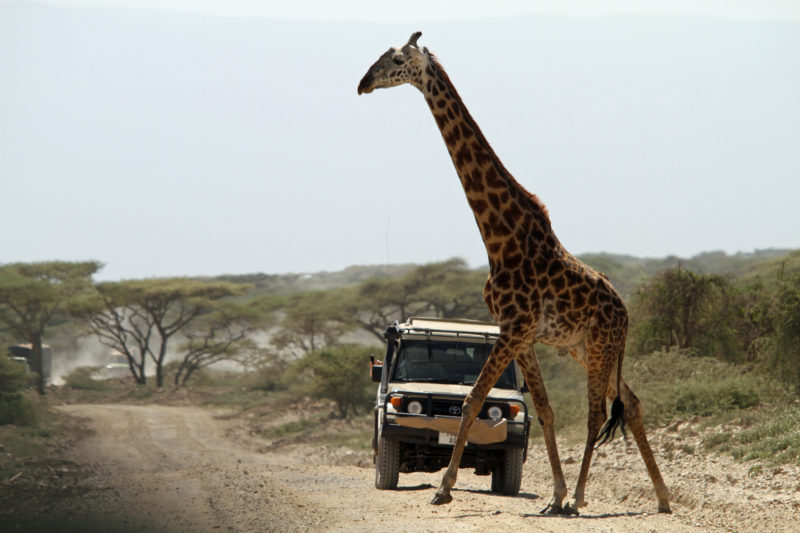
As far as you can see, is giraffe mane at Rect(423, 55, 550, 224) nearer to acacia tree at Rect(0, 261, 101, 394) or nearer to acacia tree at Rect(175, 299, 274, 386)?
acacia tree at Rect(0, 261, 101, 394)

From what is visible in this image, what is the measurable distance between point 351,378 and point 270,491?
54.7ft

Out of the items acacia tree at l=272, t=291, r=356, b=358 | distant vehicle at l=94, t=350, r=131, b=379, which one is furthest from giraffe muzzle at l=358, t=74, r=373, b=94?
distant vehicle at l=94, t=350, r=131, b=379

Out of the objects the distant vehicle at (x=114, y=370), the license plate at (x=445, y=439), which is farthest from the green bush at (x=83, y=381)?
the license plate at (x=445, y=439)

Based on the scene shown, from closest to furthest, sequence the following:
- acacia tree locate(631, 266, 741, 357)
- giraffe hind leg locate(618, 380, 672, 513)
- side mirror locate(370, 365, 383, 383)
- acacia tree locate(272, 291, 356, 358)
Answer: giraffe hind leg locate(618, 380, 672, 513) < side mirror locate(370, 365, 383, 383) < acacia tree locate(631, 266, 741, 357) < acacia tree locate(272, 291, 356, 358)

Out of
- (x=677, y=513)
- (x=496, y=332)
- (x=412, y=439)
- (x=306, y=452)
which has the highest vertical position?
(x=496, y=332)

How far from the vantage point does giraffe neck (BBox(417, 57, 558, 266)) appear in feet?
27.3

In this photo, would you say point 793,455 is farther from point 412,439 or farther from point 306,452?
point 306,452

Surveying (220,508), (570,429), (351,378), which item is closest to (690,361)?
(570,429)

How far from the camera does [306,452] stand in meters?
20.4

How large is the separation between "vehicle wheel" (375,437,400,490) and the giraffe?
200cm

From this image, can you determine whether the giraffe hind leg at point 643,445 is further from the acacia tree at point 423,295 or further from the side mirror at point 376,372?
the acacia tree at point 423,295

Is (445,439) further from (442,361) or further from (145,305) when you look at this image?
(145,305)

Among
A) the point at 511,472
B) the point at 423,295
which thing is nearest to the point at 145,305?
the point at 423,295

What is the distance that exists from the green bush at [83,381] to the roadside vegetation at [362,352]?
0.11m
